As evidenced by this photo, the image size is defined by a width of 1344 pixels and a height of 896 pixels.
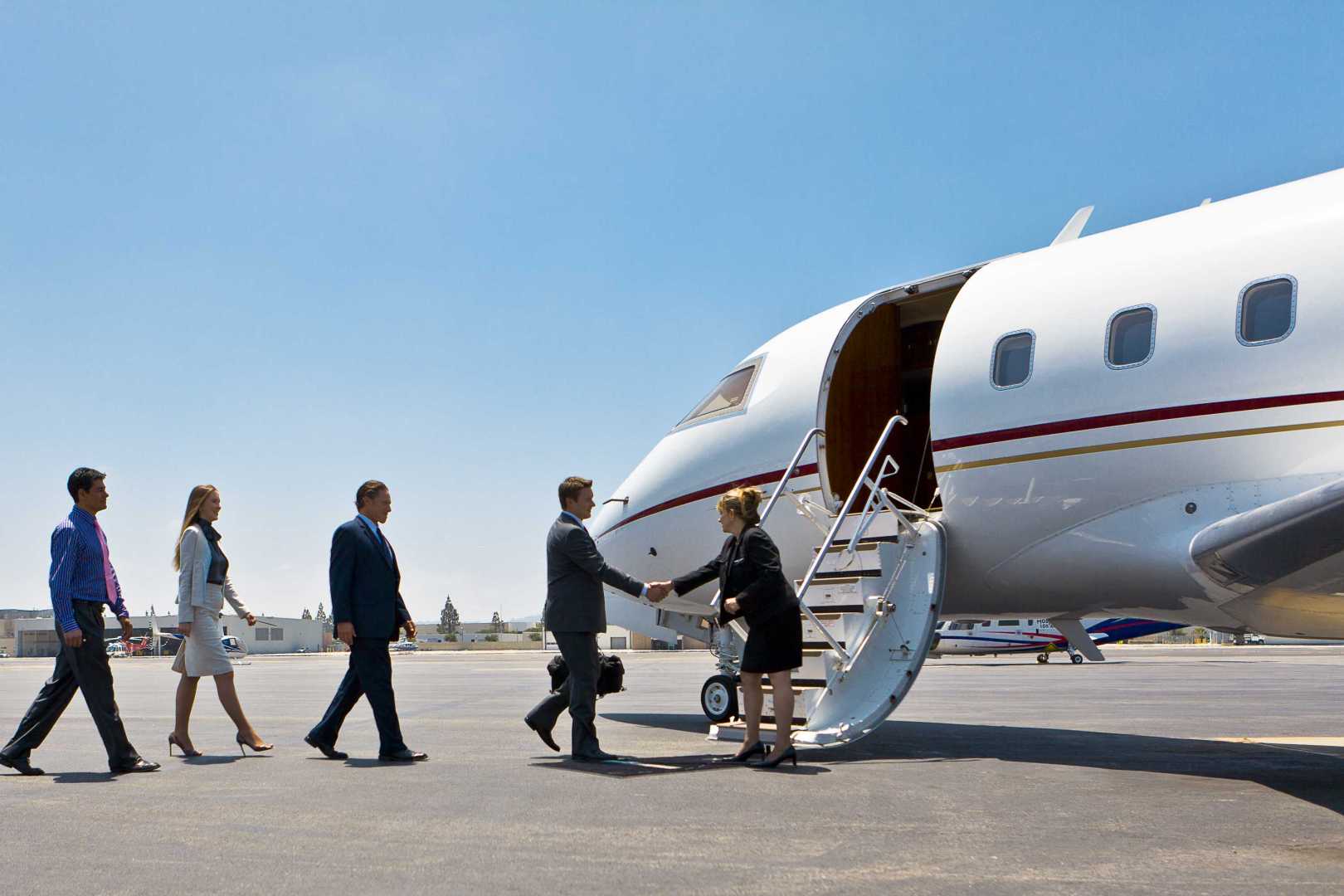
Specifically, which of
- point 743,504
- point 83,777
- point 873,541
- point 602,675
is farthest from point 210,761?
point 873,541

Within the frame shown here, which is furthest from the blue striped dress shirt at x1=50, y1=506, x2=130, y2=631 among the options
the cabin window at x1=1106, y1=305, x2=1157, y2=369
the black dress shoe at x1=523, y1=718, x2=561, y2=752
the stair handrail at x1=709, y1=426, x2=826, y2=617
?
the cabin window at x1=1106, y1=305, x2=1157, y2=369

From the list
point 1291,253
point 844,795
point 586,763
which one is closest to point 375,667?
point 586,763

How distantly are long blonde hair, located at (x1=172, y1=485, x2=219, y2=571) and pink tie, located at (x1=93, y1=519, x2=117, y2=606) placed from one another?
0.47 m

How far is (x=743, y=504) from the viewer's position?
7738mm

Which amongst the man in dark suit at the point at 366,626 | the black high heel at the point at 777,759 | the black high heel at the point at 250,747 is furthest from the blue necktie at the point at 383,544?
the black high heel at the point at 777,759

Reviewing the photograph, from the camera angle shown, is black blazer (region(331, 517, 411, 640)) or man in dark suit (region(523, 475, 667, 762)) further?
black blazer (region(331, 517, 411, 640))

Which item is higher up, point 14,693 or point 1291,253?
point 1291,253

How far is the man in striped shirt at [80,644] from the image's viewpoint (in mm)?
7234

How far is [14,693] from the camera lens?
20250 mm

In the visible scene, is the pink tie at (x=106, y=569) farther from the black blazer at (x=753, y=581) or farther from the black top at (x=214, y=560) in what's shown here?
the black blazer at (x=753, y=581)

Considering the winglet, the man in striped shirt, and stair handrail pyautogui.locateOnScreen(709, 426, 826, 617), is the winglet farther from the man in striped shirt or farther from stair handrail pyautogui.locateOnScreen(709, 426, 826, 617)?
the man in striped shirt

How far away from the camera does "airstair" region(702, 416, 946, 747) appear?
8.29 m

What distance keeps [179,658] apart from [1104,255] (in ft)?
23.4

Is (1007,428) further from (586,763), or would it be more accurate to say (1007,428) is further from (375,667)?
(375,667)
